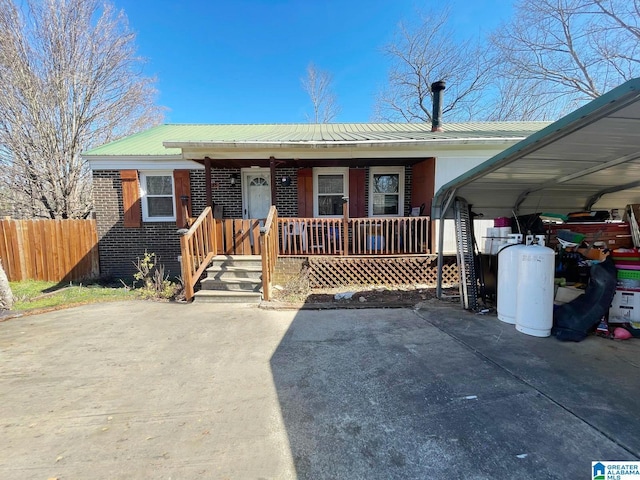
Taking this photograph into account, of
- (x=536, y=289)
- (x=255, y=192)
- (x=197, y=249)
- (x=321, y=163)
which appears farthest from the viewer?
(x=255, y=192)

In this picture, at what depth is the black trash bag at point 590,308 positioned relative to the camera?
12.0 feet

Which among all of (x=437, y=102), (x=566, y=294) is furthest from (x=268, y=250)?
(x=437, y=102)

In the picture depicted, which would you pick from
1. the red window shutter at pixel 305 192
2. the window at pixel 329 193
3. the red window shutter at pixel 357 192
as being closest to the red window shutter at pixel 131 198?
the red window shutter at pixel 305 192

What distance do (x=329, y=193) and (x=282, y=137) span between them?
210 cm

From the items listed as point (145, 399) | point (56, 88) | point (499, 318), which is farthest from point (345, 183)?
point (56, 88)

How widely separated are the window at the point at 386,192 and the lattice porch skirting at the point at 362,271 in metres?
2.39

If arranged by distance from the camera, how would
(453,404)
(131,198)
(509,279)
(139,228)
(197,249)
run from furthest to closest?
(139,228) < (131,198) < (197,249) < (509,279) < (453,404)

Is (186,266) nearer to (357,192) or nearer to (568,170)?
(357,192)

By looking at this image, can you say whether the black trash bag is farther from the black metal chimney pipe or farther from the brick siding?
the brick siding

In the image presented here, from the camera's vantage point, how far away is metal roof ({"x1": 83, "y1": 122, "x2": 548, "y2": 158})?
21.6 feet

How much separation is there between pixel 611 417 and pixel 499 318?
224 cm

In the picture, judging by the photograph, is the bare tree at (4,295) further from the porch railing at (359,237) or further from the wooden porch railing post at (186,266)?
the porch railing at (359,237)

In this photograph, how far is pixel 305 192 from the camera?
8523 millimetres

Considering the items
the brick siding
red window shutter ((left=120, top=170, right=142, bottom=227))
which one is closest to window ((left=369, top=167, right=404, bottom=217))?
the brick siding
